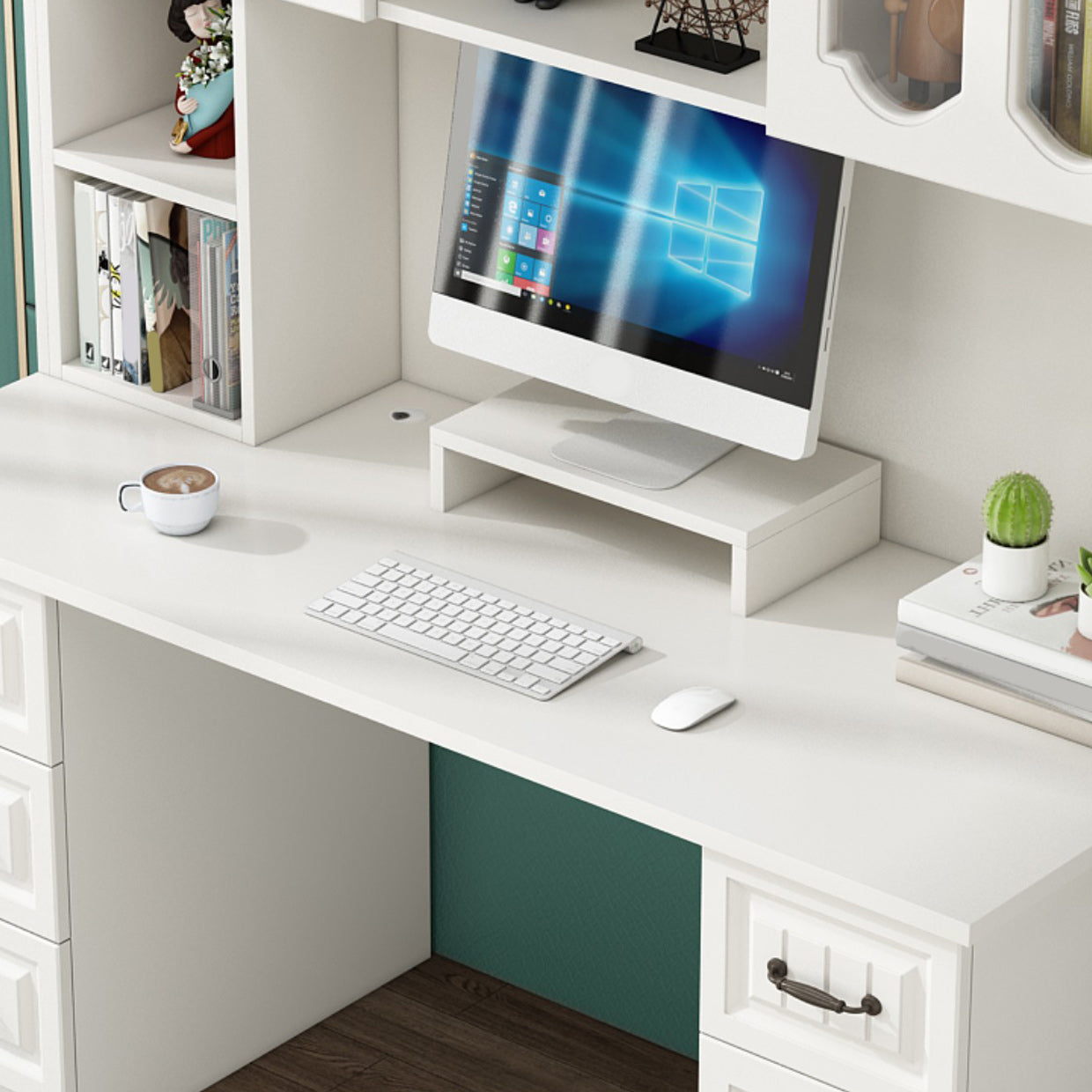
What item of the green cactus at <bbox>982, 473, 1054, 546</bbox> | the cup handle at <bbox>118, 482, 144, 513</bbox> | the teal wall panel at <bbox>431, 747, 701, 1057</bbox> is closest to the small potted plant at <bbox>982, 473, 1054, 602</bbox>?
the green cactus at <bbox>982, 473, 1054, 546</bbox>

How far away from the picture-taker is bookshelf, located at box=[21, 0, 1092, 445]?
2.46 metres

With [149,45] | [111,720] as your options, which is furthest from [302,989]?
[149,45]

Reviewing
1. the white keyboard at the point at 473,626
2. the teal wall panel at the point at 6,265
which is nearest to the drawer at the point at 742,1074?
the white keyboard at the point at 473,626

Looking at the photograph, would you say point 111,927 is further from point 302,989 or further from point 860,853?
point 860,853

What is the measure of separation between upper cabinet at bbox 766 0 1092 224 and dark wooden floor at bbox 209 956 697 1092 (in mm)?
1416

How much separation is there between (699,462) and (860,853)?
2.07ft

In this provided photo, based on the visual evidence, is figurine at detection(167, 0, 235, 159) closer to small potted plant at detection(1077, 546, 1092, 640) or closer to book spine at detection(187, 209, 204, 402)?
book spine at detection(187, 209, 204, 402)

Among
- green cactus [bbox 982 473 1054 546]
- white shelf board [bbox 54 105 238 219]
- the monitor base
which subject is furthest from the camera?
white shelf board [bbox 54 105 238 219]

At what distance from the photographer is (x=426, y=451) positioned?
2.86m

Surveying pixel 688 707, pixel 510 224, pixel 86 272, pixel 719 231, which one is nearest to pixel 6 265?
pixel 86 272

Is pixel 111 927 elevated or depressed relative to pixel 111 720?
depressed

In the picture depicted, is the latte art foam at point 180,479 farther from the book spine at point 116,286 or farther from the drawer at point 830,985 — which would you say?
the drawer at point 830,985

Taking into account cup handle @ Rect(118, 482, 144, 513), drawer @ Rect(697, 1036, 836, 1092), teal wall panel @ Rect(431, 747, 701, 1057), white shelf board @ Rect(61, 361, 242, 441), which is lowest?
teal wall panel @ Rect(431, 747, 701, 1057)

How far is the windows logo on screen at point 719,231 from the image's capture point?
2.46m
